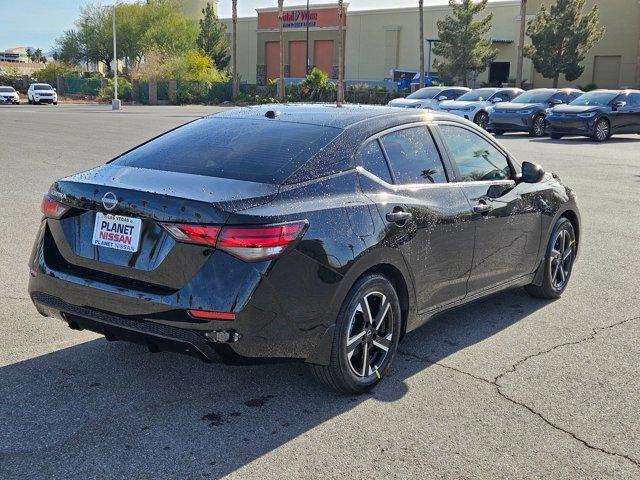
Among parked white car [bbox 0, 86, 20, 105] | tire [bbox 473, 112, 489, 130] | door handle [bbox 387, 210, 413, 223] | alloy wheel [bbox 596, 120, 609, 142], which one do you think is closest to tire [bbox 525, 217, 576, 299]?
door handle [bbox 387, 210, 413, 223]

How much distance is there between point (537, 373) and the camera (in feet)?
15.7

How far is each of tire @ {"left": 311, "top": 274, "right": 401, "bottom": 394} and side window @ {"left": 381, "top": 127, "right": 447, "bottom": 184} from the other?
0.76 meters

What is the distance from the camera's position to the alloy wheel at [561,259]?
6398mm

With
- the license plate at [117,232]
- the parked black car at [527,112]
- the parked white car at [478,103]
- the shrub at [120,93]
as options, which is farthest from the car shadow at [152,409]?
the shrub at [120,93]

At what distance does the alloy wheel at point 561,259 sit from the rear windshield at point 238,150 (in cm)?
269

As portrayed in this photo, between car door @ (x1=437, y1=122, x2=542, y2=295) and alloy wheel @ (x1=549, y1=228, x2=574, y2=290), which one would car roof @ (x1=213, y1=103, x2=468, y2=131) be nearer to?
car door @ (x1=437, y1=122, x2=542, y2=295)

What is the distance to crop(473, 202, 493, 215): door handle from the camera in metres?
5.23

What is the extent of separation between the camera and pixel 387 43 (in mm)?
73562

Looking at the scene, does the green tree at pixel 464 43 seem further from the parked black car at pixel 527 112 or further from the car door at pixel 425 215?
the car door at pixel 425 215

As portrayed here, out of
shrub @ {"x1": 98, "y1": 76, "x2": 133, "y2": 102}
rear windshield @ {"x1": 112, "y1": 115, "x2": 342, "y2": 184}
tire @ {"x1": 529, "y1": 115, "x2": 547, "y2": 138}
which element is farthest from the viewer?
shrub @ {"x1": 98, "y1": 76, "x2": 133, "y2": 102}

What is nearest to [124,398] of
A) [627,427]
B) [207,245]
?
[207,245]

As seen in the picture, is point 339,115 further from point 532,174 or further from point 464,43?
point 464,43

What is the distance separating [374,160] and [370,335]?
105 centimetres

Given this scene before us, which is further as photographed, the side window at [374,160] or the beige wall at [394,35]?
the beige wall at [394,35]
